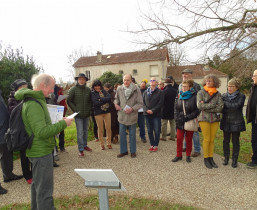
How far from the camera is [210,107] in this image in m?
4.18

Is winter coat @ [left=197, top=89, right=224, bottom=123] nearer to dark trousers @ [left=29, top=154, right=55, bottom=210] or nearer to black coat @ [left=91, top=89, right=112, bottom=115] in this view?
black coat @ [left=91, top=89, right=112, bottom=115]

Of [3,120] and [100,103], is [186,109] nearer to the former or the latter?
[100,103]

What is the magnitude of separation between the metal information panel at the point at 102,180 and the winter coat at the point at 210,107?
316 cm

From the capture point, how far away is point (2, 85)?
6.00 m

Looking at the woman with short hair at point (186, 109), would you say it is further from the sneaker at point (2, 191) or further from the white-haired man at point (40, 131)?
the sneaker at point (2, 191)

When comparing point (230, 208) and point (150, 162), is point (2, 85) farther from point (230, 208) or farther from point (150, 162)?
point (230, 208)

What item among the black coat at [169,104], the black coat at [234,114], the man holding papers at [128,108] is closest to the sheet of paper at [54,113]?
the man holding papers at [128,108]

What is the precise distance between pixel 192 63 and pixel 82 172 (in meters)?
5.85

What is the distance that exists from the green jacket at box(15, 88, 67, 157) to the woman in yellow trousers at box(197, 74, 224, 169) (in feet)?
10.1

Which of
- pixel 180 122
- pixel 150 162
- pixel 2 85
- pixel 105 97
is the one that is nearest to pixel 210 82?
pixel 180 122

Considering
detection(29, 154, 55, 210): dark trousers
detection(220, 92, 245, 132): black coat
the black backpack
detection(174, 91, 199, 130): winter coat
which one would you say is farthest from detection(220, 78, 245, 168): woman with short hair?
the black backpack

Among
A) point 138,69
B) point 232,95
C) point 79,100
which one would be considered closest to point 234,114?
point 232,95

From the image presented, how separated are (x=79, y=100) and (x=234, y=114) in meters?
3.79

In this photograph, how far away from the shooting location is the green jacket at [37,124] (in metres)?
2.31
